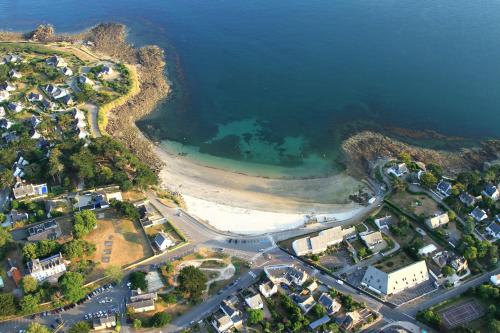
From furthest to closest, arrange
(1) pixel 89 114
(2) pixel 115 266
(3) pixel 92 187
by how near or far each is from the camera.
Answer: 1. (1) pixel 89 114
2. (3) pixel 92 187
3. (2) pixel 115 266

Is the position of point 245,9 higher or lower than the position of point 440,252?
higher

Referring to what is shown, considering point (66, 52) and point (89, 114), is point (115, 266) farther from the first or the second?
point (66, 52)

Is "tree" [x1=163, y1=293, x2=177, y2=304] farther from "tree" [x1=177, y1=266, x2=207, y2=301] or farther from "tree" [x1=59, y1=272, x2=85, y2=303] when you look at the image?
"tree" [x1=59, y1=272, x2=85, y2=303]

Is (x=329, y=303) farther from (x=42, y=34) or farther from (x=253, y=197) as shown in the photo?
(x=42, y=34)

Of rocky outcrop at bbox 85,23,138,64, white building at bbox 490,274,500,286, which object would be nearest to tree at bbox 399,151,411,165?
white building at bbox 490,274,500,286

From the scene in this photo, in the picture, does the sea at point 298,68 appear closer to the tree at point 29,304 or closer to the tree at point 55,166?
the tree at point 55,166

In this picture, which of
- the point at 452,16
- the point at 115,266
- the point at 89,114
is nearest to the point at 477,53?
the point at 452,16
